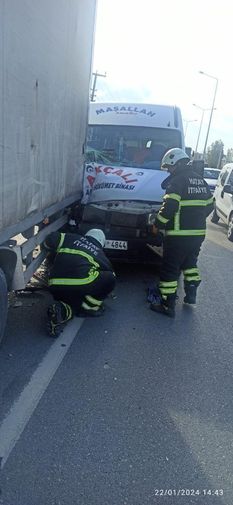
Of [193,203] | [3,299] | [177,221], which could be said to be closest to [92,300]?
[177,221]

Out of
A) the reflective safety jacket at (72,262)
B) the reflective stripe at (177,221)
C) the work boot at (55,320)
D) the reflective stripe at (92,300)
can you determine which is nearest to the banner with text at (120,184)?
the reflective stripe at (177,221)

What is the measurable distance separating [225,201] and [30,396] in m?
10.2

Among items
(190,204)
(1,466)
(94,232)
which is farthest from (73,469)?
(190,204)

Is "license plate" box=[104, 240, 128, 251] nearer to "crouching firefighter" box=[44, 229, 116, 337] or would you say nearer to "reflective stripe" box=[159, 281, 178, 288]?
"reflective stripe" box=[159, 281, 178, 288]

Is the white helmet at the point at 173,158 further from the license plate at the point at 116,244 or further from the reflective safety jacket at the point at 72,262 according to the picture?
the reflective safety jacket at the point at 72,262

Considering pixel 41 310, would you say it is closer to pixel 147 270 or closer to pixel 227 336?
pixel 227 336

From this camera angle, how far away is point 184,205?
17.1 ft

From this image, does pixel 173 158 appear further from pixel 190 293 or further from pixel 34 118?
pixel 34 118

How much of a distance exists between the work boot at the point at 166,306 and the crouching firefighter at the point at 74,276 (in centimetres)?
78

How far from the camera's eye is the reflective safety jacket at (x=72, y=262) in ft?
14.9

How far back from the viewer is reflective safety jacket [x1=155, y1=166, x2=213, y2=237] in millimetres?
5156

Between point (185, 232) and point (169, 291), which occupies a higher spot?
point (185, 232)

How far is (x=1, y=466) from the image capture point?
8.34 ft

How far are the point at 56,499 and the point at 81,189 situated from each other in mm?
4918
